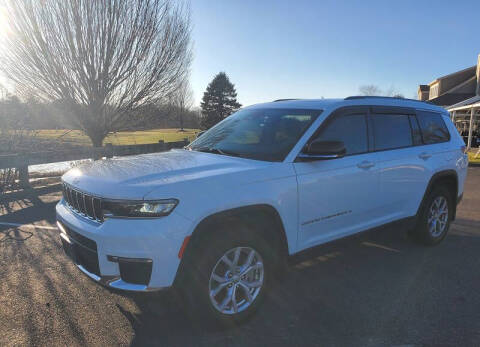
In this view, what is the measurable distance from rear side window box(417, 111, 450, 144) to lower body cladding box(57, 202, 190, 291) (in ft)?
11.7

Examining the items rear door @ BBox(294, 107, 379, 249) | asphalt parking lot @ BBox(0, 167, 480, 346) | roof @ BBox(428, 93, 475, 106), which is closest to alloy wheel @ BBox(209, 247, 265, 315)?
asphalt parking lot @ BBox(0, 167, 480, 346)

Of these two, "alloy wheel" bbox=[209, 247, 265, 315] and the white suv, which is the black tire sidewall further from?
"alloy wheel" bbox=[209, 247, 265, 315]

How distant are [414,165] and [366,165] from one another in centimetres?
96

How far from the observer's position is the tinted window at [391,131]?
3902 mm

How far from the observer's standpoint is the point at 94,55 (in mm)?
13023

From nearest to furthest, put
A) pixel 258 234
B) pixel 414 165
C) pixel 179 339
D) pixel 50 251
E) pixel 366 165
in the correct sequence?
pixel 179 339 → pixel 258 234 → pixel 366 165 → pixel 414 165 → pixel 50 251

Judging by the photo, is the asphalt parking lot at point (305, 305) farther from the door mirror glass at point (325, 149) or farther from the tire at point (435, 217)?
the door mirror glass at point (325, 149)

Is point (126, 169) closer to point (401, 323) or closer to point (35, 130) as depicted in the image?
point (401, 323)

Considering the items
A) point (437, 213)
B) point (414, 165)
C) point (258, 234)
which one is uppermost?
point (414, 165)

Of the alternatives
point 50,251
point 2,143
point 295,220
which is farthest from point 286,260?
point 2,143

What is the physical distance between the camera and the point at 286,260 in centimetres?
307

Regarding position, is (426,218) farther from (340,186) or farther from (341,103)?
(341,103)

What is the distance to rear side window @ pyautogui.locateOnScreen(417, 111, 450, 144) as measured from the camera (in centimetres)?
450

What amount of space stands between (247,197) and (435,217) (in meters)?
3.29
